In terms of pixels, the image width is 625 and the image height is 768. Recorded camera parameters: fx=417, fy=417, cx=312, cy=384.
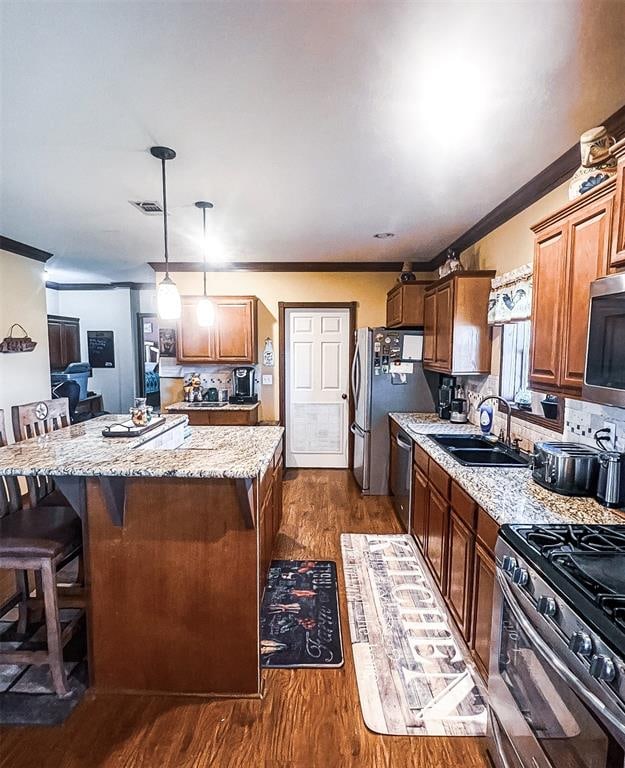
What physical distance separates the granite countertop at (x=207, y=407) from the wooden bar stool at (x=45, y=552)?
2449mm

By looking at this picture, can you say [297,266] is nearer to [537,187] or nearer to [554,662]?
[537,187]

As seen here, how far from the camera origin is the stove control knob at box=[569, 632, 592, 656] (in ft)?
3.34

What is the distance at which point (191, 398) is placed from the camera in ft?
16.1

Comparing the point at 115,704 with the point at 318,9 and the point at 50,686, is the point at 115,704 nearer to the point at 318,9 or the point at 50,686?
the point at 50,686

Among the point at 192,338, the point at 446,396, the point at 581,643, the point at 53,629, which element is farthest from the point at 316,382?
the point at 581,643

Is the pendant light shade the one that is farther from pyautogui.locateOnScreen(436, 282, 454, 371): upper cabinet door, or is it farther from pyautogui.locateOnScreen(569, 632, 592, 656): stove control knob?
pyautogui.locateOnScreen(569, 632, 592, 656): stove control knob

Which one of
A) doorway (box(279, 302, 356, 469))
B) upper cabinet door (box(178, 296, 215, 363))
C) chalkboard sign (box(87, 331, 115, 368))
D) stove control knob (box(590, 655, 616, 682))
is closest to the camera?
stove control knob (box(590, 655, 616, 682))

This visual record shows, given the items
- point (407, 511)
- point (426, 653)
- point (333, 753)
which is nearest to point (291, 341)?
point (407, 511)

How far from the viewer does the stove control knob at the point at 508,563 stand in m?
1.40

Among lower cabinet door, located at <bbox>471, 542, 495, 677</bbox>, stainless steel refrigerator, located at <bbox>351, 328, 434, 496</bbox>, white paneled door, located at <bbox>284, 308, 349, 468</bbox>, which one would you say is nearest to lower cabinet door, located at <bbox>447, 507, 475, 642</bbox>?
lower cabinet door, located at <bbox>471, 542, 495, 677</bbox>

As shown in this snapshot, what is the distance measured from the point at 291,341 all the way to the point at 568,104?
3.71 m

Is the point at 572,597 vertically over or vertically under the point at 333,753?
over

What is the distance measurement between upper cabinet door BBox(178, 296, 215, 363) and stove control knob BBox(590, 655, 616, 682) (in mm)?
4301

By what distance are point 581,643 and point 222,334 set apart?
4.25 metres
